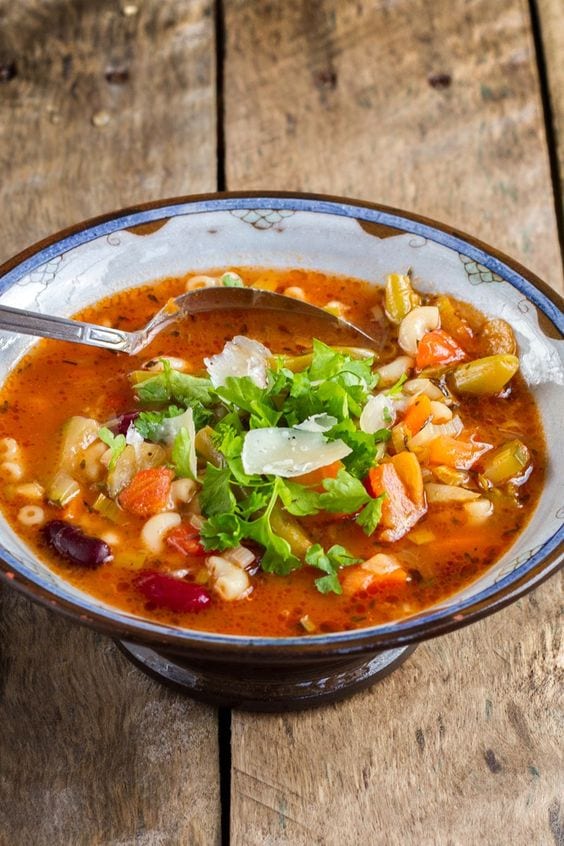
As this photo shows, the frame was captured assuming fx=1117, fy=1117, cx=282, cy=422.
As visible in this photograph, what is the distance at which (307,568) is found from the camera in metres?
2.74

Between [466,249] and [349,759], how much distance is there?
155 centimetres

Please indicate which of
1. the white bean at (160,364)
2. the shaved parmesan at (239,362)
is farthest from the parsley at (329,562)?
the white bean at (160,364)

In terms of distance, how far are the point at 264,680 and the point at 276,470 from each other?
0.53 meters

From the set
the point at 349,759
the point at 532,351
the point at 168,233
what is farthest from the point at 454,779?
the point at 168,233

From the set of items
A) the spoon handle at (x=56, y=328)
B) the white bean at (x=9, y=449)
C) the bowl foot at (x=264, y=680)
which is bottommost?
the bowl foot at (x=264, y=680)

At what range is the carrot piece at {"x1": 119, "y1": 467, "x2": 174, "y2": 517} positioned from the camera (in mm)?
2865

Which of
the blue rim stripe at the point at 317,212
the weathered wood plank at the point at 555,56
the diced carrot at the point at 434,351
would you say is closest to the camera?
the blue rim stripe at the point at 317,212

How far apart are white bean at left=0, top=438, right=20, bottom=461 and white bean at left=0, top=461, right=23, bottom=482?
3cm

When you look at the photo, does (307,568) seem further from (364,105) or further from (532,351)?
(364,105)

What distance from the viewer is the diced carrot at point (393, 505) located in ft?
9.27

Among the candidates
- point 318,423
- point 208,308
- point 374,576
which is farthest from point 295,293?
point 374,576

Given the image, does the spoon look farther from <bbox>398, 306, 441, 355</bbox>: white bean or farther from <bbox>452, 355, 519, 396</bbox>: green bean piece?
<bbox>452, 355, 519, 396</bbox>: green bean piece

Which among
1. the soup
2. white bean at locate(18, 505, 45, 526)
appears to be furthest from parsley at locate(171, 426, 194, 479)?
white bean at locate(18, 505, 45, 526)

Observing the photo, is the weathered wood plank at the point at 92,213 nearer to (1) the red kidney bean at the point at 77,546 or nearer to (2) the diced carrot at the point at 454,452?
(1) the red kidney bean at the point at 77,546
